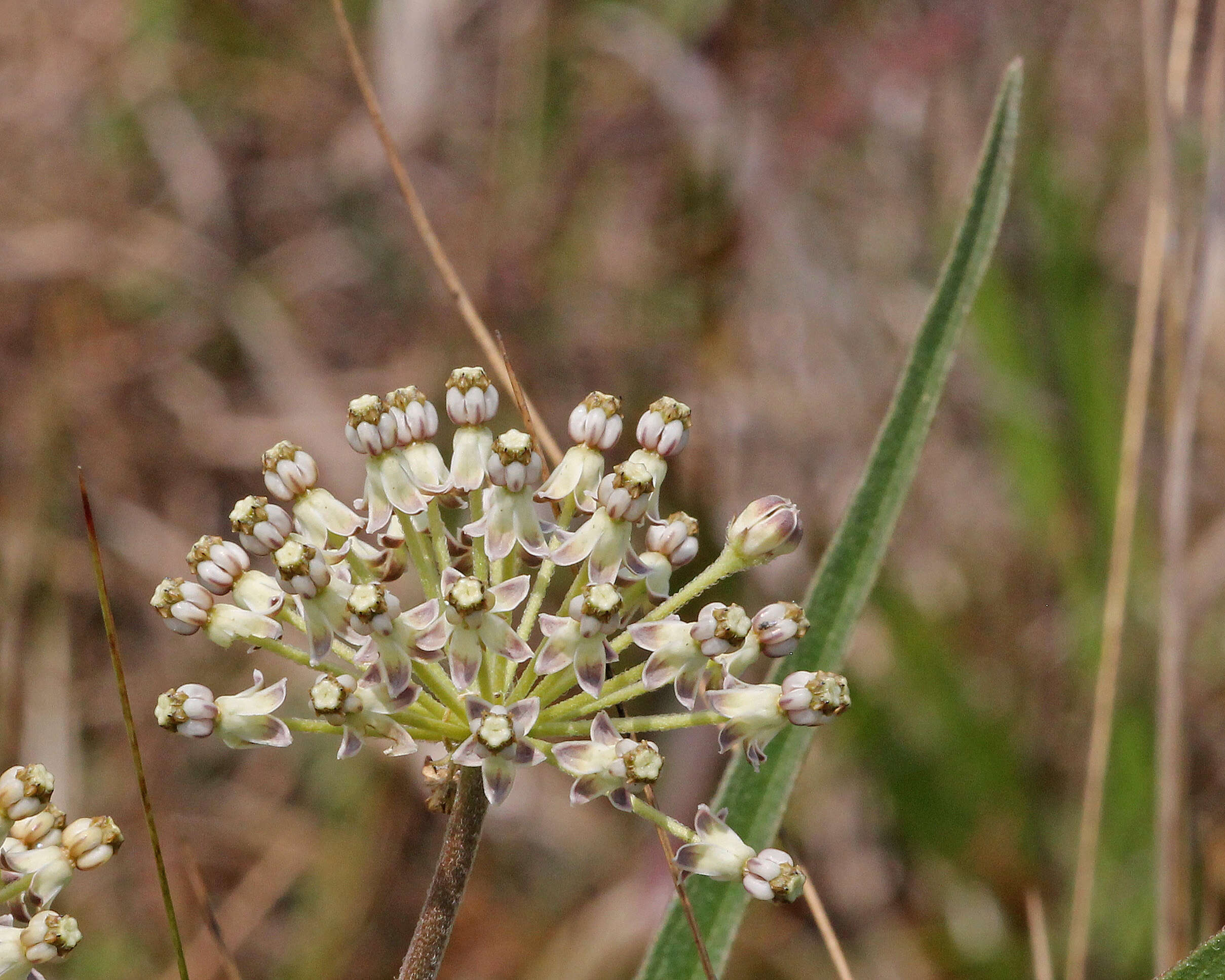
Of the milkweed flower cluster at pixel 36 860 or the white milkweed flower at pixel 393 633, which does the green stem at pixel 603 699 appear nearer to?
the white milkweed flower at pixel 393 633

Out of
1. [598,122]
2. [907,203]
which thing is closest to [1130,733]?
[907,203]

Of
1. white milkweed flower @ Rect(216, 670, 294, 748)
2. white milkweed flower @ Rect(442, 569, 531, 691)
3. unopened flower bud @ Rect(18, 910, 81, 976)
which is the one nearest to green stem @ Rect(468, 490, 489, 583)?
white milkweed flower @ Rect(442, 569, 531, 691)

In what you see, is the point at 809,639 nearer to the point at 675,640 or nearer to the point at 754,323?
the point at 675,640

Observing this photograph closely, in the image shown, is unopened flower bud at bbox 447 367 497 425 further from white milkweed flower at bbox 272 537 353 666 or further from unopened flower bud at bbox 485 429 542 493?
white milkweed flower at bbox 272 537 353 666

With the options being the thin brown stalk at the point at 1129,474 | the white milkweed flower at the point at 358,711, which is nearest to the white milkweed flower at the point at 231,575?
the white milkweed flower at the point at 358,711

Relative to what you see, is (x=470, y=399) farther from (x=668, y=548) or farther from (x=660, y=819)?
(x=660, y=819)

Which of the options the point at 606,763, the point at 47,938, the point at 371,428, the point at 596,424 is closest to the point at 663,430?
the point at 596,424
